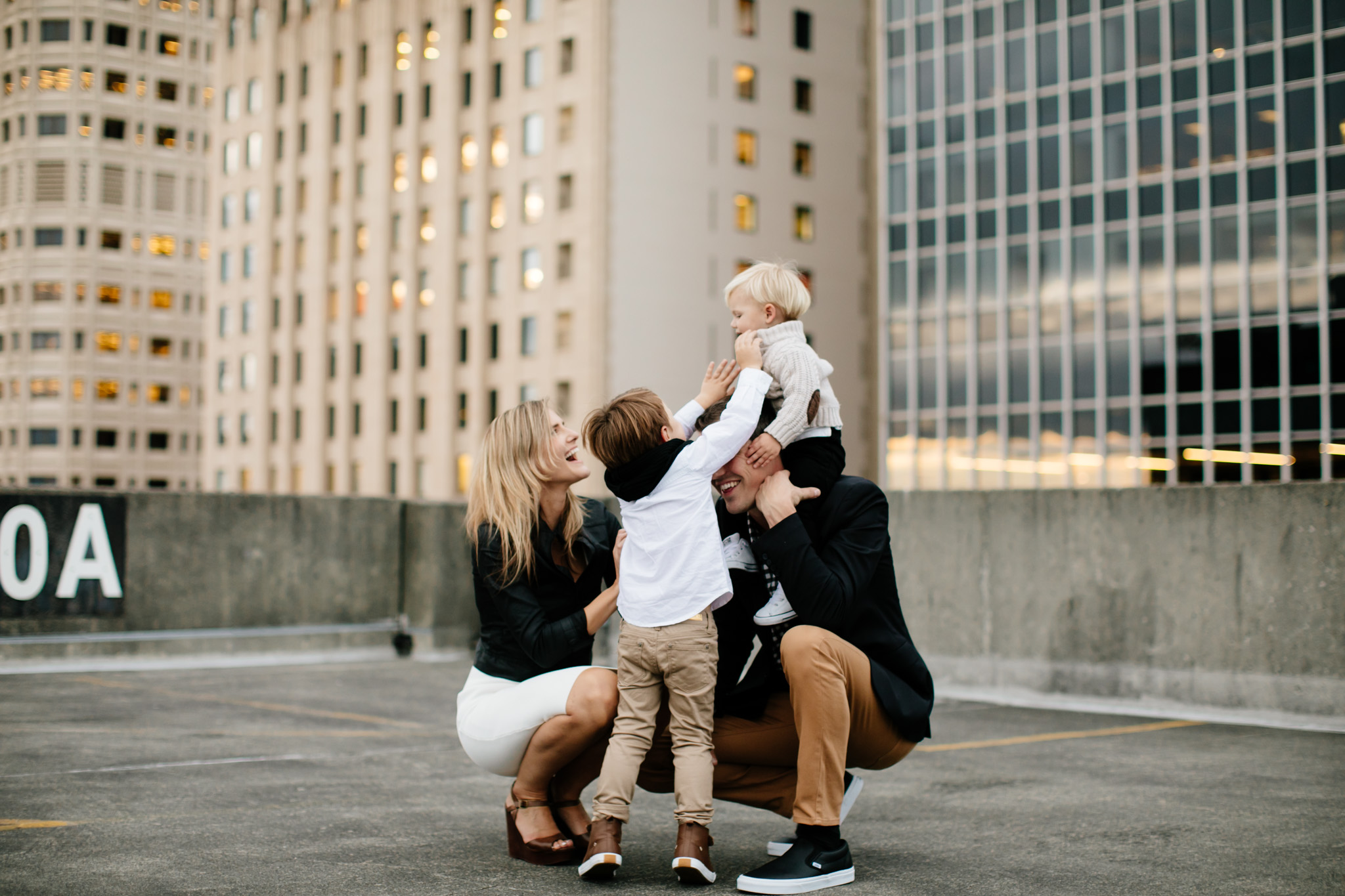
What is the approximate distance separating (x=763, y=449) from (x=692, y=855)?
1.28 metres

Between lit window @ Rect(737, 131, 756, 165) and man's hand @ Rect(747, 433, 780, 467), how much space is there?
4961cm

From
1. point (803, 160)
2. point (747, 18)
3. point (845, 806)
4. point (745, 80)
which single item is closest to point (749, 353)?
point (845, 806)

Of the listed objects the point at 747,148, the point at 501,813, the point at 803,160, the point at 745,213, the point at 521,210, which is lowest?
the point at 501,813

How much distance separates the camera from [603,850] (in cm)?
394

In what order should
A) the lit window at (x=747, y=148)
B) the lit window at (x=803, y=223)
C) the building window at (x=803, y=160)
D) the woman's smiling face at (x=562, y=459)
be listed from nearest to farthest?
the woman's smiling face at (x=562, y=459)
the lit window at (x=747, y=148)
the lit window at (x=803, y=223)
the building window at (x=803, y=160)

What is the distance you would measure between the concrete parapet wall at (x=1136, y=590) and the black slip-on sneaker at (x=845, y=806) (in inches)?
193

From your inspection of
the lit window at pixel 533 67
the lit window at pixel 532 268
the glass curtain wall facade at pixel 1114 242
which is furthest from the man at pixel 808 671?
the lit window at pixel 533 67

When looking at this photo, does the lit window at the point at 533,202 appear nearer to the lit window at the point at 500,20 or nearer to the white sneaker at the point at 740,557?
the lit window at the point at 500,20

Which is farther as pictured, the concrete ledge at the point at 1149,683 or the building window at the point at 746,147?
the building window at the point at 746,147

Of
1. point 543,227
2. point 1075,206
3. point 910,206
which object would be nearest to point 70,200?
point 543,227

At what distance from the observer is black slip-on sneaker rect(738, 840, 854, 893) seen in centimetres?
389

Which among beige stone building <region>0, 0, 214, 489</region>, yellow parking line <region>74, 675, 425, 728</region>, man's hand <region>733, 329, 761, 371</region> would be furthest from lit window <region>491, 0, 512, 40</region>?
man's hand <region>733, 329, 761, 371</region>

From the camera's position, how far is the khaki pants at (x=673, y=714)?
3977mm

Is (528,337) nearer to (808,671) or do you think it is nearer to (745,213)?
(745,213)
